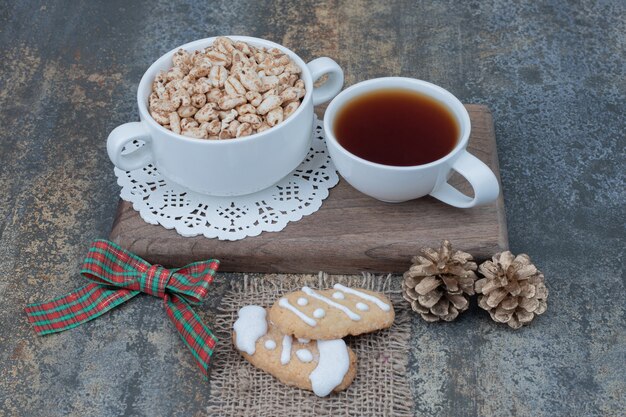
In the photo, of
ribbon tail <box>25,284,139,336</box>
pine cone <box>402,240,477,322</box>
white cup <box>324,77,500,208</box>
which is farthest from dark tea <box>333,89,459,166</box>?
ribbon tail <box>25,284,139,336</box>

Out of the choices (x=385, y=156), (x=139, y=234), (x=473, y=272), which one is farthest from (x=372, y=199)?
(x=139, y=234)

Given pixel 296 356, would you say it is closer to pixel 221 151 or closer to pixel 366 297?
pixel 366 297

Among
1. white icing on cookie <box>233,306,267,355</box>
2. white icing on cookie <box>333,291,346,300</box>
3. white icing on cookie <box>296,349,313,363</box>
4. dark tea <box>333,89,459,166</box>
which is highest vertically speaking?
dark tea <box>333,89,459,166</box>

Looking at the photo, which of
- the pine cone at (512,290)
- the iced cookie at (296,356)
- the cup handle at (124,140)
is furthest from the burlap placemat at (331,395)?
the cup handle at (124,140)

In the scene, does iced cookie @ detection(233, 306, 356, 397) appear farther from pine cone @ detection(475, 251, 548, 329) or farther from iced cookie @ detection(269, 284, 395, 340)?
pine cone @ detection(475, 251, 548, 329)

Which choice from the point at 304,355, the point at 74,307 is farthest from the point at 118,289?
the point at 304,355

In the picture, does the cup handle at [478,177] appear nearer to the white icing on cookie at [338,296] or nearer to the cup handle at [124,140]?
the white icing on cookie at [338,296]
